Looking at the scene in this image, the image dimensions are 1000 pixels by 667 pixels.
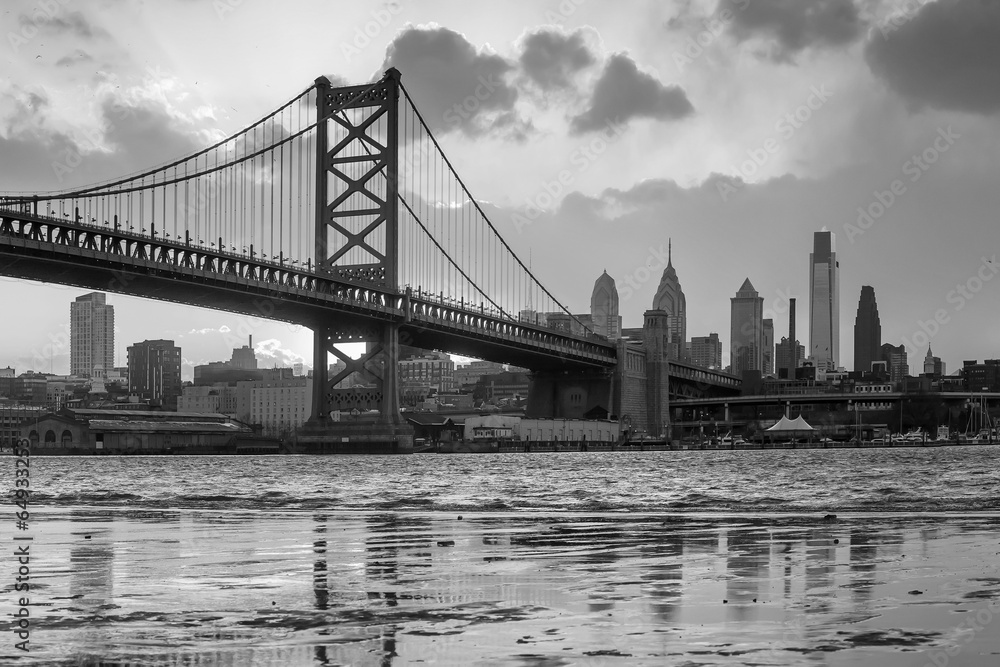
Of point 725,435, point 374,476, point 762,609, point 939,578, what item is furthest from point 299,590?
point 725,435

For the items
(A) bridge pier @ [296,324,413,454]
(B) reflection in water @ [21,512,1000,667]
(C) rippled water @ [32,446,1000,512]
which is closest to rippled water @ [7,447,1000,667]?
(B) reflection in water @ [21,512,1000,667]

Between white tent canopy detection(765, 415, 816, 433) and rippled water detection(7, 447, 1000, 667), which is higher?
rippled water detection(7, 447, 1000, 667)

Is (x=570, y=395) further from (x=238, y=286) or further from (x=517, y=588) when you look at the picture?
(x=517, y=588)

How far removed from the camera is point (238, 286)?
266 feet

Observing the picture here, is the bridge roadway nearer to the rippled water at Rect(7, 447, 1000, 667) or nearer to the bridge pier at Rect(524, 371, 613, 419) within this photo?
the bridge pier at Rect(524, 371, 613, 419)

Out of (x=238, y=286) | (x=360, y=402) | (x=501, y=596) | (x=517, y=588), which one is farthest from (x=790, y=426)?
(x=501, y=596)

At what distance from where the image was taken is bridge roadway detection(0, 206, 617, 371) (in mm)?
71438

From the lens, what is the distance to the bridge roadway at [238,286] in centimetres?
7144

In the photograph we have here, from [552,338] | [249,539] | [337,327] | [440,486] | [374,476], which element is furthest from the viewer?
[552,338]

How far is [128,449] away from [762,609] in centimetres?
11133

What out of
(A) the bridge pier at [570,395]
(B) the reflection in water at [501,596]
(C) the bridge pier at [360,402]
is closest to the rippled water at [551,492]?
(B) the reflection in water at [501,596]

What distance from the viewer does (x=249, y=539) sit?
18938 millimetres

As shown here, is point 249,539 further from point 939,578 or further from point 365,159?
point 365,159

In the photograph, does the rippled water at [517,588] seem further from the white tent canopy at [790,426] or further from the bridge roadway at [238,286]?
the white tent canopy at [790,426]
